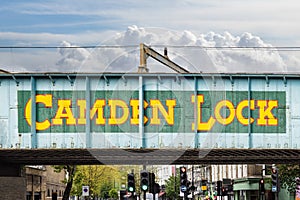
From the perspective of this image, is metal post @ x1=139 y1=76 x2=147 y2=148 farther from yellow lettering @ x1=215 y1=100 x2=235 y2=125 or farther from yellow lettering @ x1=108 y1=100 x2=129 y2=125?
yellow lettering @ x1=215 y1=100 x2=235 y2=125

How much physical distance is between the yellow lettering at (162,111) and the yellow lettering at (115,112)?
1.44 m

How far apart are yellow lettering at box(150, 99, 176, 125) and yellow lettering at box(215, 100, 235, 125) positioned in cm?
243

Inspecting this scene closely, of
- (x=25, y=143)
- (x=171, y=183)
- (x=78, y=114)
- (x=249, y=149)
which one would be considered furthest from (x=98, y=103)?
(x=171, y=183)

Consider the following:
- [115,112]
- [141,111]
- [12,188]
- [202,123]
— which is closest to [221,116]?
[202,123]

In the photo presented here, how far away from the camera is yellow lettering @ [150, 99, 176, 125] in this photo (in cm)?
3884

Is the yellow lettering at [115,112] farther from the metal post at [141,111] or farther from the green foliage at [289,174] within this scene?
the green foliage at [289,174]

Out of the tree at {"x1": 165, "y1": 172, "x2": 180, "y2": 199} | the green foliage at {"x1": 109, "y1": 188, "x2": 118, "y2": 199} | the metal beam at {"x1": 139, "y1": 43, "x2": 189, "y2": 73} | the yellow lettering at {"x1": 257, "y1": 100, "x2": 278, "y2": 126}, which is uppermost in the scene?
the metal beam at {"x1": 139, "y1": 43, "x2": 189, "y2": 73}

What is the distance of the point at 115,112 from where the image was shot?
1526 inches

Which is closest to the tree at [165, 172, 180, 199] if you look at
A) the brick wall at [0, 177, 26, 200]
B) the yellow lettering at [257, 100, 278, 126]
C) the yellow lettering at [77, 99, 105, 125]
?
the brick wall at [0, 177, 26, 200]

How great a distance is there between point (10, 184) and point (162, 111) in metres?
13.6

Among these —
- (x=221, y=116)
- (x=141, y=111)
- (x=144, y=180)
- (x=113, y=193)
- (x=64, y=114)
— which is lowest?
(x=113, y=193)

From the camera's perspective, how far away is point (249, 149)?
3950 cm

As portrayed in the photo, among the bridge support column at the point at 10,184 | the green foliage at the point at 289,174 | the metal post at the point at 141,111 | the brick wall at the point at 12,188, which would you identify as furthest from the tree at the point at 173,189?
the metal post at the point at 141,111

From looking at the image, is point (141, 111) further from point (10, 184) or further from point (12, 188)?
point (12, 188)
